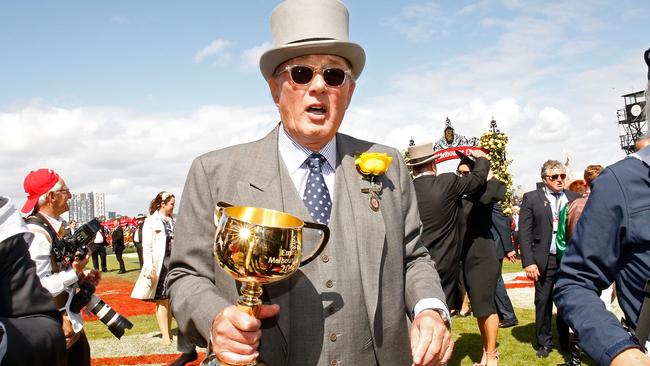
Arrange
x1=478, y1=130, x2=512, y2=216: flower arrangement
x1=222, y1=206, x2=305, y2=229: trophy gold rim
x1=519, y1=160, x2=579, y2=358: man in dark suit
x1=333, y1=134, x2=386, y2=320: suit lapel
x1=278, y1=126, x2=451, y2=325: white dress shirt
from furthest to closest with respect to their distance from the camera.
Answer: x1=478, y1=130, x2=512, y2=216: flower arrangement
x1=519, y1=160, x2=579, y2=358: man in dark suit
x1=278, y1=126, x2=451, y2=325: white dress shirt
x1=333, y1=134, x2=386, y2=320: suit lapel
x1=222, y1=206, x2=305, y2=229: trophy gold rim

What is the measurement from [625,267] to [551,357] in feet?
18.6

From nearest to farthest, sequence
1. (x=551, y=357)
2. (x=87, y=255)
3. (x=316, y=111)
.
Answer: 1. (x=316, y=111)
2. (x=87, y=255)
3. (x=551, y=357)

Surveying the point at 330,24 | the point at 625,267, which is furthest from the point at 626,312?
the point at 330,24

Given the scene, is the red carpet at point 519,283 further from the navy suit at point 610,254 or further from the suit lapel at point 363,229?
the suit lapel at point 363,229

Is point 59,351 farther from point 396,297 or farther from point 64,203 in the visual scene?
point 64,203

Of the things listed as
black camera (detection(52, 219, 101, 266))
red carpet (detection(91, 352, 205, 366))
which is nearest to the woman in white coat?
red carpet (detection(91, 352, 205, 366))

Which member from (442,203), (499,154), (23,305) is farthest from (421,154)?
(499,154)

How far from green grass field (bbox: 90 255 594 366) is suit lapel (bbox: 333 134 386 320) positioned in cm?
539

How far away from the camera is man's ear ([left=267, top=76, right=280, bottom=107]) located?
241cm

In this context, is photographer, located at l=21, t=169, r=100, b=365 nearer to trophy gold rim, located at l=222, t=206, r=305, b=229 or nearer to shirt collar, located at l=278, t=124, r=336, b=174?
shirt collar, located at l=278, t=124, r=336, b=174

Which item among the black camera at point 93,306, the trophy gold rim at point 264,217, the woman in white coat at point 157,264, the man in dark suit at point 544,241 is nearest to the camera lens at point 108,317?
the black camera at point 93,306

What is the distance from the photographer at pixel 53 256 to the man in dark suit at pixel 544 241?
551cm

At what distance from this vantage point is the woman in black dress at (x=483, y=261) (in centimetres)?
655

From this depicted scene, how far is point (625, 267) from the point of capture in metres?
2.13
